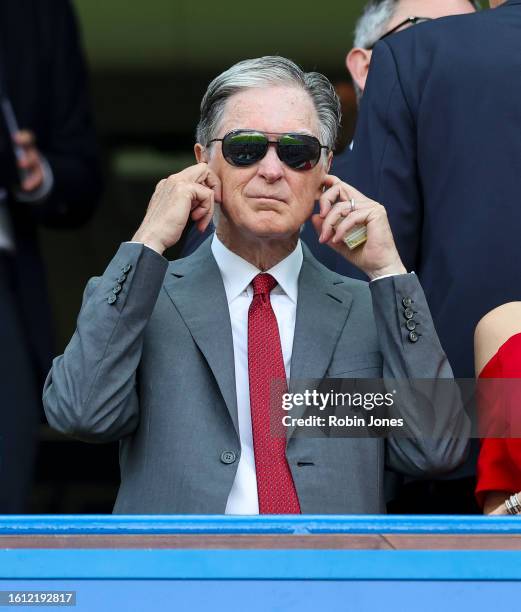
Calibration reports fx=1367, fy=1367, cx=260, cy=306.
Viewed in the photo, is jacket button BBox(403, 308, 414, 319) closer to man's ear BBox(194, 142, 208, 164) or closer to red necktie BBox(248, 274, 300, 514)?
red necktie BBox(248, 274, 300, 514)

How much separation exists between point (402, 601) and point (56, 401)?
2.47 ft

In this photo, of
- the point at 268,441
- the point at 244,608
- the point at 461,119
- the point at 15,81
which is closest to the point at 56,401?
the point at 268,441

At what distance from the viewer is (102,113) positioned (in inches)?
317

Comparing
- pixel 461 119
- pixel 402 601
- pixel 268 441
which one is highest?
pixel 461 119

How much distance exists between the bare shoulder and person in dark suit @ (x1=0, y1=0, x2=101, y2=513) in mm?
1774

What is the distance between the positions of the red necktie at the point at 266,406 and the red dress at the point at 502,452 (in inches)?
13.6

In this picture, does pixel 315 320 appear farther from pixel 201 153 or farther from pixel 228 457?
pixel 201 153

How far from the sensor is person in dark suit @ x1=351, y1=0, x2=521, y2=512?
→ 2.77 meters

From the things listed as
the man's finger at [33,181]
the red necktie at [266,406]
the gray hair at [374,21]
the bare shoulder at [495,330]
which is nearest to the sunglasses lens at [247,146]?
the red necktie at [266,406]

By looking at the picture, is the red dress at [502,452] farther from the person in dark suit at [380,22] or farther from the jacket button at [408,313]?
the person in dark suit at [380,22]

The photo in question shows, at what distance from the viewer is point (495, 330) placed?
94.4 inches

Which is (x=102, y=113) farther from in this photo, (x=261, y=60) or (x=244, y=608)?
(x=244, y=608)

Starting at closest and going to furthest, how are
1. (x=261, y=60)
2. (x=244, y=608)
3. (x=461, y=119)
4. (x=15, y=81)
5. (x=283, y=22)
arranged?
(x=244, y=608), (x=261, y=60), (x=461, y=119), (x=15, y=81), (x=283, y=22)

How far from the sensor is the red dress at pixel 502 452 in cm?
234
